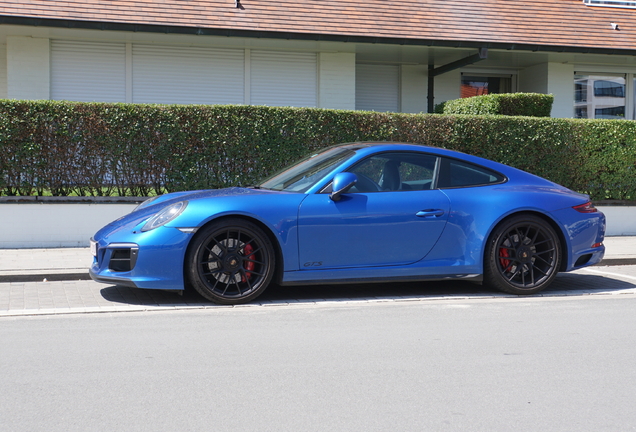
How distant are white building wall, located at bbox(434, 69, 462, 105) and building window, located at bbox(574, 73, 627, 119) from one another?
9.42 ft

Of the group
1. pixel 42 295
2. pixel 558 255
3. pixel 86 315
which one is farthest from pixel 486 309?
pixel 42 295

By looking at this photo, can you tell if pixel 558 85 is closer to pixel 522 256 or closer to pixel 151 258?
pixel 522 256

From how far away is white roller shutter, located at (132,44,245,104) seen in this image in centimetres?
1505

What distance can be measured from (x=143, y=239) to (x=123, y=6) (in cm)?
897

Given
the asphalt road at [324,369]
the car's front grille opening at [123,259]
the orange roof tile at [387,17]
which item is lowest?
the asphalt road at [324,369]

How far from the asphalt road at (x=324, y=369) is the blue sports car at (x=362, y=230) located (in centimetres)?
38

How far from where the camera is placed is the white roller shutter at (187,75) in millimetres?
15047

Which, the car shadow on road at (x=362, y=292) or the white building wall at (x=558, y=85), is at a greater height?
the white building wall at (x=558, y=85)

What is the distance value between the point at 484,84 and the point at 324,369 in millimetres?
15110

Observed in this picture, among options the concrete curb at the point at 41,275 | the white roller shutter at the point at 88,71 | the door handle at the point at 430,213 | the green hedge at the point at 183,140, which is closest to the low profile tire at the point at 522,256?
the door handle at the point at 430,213

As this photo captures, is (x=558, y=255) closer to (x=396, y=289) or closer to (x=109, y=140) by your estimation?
(x=396, y=289)

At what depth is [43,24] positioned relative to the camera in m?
13.2

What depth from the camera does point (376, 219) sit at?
6.62 metres

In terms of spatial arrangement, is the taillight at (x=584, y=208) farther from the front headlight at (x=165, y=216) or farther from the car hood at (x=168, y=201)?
the front headlight at (x=165, y=216)
